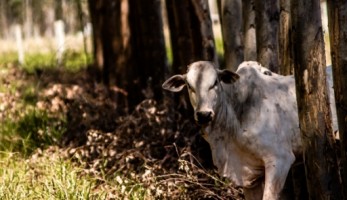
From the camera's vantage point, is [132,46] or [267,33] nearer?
[267,33]

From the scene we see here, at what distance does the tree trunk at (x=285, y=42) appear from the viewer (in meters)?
7.00

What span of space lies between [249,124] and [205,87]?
551 mm

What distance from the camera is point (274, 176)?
19.4 feet

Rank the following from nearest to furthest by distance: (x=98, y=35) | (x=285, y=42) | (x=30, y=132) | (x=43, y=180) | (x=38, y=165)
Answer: (x=285, y=42), (x=43, y=180), (x=38, y=165), (x=30, y=132), (x=98, y=35)

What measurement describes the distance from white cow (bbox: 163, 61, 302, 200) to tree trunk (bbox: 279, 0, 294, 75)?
674mm

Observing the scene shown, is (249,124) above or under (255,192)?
above

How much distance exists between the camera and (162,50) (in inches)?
458

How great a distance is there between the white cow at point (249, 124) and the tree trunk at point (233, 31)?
6.55 feet

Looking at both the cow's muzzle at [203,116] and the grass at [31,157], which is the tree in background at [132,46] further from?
the cow's muzzle at [203,116]

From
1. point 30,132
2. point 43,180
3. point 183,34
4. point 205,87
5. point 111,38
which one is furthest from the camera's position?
point 111,38

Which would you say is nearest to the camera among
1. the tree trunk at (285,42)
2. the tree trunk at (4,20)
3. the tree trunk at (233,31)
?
the tree trunk at (285,42)

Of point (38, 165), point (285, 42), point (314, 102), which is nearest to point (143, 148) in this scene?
point (38, 165)

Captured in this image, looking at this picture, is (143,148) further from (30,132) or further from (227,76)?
(227,76)

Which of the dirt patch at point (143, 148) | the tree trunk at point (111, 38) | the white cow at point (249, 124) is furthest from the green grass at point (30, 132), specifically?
the white cow at point (249, 124)
